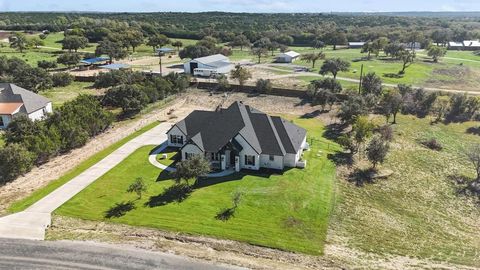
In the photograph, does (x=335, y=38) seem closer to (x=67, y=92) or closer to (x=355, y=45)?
(x=355, y=45)

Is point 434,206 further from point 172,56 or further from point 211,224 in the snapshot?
point 172,56

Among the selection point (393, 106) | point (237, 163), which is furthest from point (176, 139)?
point (393, 106)

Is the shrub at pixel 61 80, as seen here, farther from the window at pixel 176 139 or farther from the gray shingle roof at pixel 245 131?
the gray shingle roof at pixel 245 131

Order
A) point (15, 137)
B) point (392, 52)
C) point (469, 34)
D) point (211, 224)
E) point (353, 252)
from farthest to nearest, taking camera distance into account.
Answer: point (469, 34) → point (392, 52) → point (15, 137) → point (211, 224) → point (353, 252)

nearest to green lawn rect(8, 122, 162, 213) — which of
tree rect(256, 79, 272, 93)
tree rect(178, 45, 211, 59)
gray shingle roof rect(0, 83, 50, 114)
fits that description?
gray shingle roof rect(0, 83, 50, 114)

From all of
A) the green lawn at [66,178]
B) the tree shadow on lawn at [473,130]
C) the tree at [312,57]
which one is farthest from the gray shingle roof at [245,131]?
the tree at [312,57]

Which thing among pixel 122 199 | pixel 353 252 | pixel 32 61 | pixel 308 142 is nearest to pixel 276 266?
pixel 353 252

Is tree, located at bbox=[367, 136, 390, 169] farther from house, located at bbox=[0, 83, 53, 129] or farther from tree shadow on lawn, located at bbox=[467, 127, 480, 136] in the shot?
house, located at bbox=[0, 83, 53, 129]
